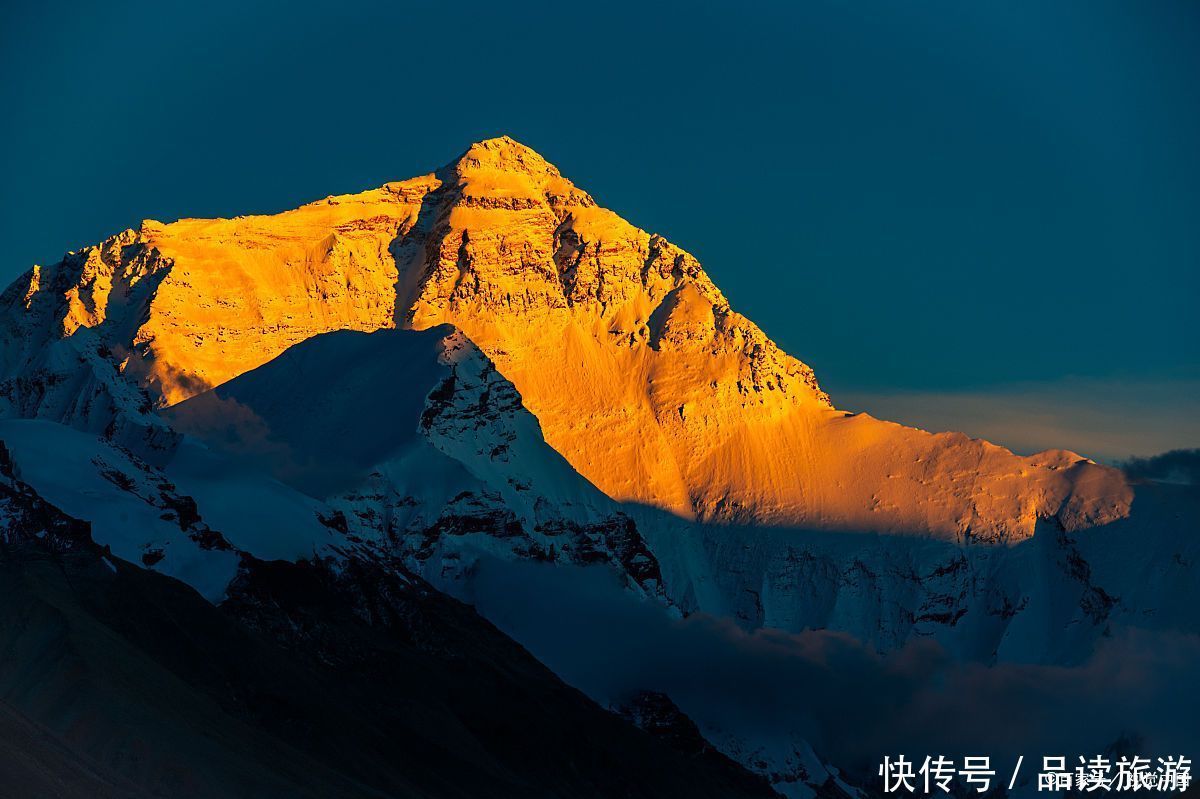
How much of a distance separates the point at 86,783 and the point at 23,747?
600 cm

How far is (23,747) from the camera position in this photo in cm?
18888

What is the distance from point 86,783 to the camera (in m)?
191
